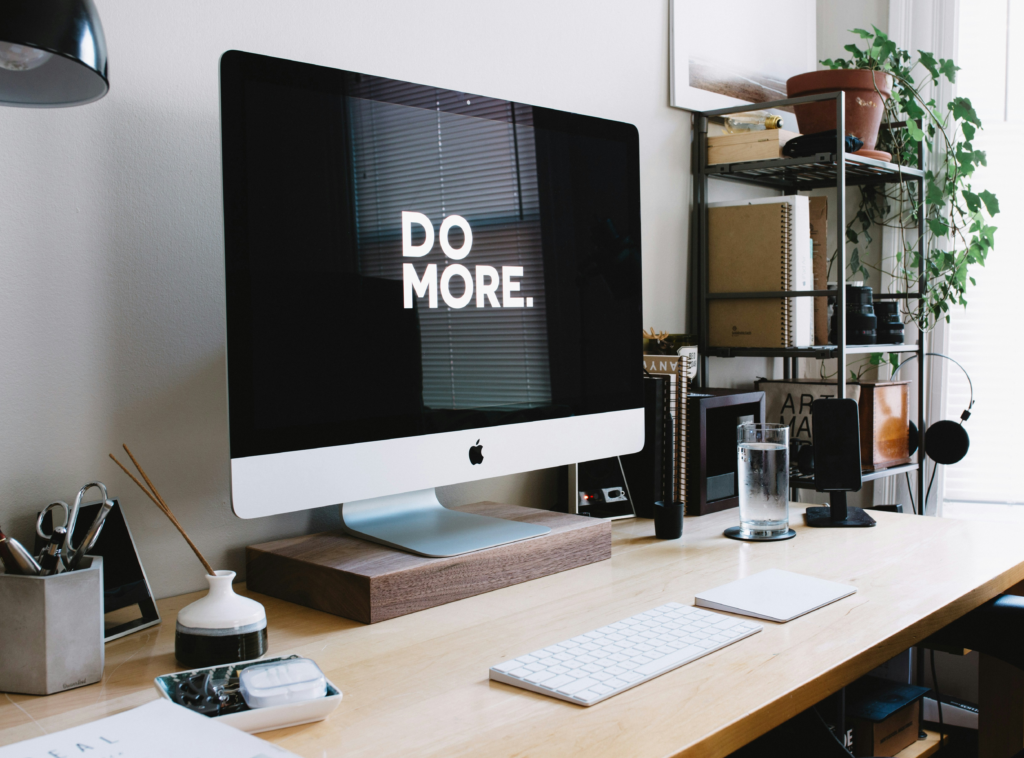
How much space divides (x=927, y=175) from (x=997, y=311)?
0.42 meters

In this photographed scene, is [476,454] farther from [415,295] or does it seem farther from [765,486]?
[765,486]

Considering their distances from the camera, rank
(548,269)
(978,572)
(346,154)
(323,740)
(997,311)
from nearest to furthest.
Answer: (323,740) → (346,154) → (978,572) → (548,269) → (997,311)

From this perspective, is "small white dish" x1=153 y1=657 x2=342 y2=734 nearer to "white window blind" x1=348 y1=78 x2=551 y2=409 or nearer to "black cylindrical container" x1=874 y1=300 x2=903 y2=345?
"white window blind" x1=348 y1=78 x2=551 y2=409

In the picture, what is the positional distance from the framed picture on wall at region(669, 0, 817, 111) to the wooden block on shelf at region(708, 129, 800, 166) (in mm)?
90

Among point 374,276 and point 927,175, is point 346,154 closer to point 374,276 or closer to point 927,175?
point 374,276

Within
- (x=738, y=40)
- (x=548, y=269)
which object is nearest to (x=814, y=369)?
(x=738, y=40)

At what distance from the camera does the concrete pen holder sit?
78 centimetres

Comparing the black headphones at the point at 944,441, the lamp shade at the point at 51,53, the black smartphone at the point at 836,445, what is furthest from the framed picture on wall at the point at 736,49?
the lamp shade at the point at 51,53

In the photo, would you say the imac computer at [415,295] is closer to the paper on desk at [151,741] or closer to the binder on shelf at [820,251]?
the paper on desk at [151,741]

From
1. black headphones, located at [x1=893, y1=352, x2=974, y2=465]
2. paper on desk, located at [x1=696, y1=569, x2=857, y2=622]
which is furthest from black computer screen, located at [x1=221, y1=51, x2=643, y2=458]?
black headphones, located at [x1=893, y1=352, x2=974, y2=465]

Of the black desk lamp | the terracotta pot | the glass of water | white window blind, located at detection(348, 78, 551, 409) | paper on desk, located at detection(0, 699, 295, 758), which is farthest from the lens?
the terracotta pot

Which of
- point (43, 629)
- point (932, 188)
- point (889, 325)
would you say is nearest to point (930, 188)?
point (932, 188)

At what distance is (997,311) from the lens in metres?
2.29

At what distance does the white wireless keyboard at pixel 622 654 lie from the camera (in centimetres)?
78
